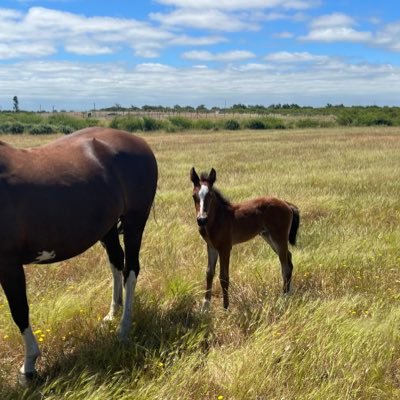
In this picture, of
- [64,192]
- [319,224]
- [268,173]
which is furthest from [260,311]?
[268,173]

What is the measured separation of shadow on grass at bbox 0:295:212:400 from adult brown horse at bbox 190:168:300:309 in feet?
1.67

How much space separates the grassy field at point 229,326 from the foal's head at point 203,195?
89 cm

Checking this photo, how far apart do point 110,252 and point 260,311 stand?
1.63 m

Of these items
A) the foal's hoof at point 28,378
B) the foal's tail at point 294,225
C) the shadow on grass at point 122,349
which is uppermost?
the foal's tail at point 294,225

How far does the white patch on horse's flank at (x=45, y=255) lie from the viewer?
393 cm

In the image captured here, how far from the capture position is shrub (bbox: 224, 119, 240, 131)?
52819mm

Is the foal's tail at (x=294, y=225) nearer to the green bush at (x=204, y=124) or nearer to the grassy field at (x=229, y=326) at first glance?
the grassy field at (x=229, y=326)

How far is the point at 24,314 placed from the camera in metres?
3.73

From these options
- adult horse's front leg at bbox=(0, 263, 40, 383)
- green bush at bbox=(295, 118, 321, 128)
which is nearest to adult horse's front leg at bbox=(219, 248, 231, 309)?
adult horse's front leg at bbox=(0, 263, 40, 383)

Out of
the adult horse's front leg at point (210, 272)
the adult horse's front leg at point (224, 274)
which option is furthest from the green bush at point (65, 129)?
the adult horse's front leg at point (224, 274)

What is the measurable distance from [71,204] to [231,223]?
1808mm

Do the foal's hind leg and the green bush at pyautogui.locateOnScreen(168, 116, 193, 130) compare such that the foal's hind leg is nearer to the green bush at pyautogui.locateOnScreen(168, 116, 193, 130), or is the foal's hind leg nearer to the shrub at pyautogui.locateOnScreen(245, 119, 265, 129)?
the green bush at pyautogui.locateOnScreen(168, 116, 193, 130)

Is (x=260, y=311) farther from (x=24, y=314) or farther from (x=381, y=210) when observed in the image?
(x=381, y=210)

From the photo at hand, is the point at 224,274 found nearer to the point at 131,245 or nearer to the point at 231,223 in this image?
the point at 231,223
